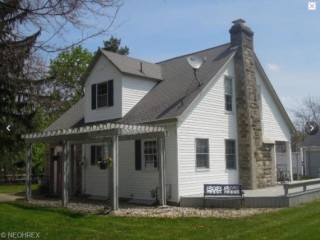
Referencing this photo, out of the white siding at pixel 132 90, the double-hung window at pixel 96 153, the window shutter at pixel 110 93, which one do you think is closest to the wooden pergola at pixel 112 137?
the white siding at pixel 132 90

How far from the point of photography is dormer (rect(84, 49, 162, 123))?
19.2m

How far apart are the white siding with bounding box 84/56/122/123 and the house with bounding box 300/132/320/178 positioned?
2343cm

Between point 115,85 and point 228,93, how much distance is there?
5.27 metres

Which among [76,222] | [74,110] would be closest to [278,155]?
[74,110]

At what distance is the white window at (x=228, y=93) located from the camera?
63.8ft

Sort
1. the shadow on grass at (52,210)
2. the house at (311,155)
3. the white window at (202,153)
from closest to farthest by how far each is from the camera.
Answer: the shadow on grass at (52,210) → the white window at (202,153) → the house at (311,155)

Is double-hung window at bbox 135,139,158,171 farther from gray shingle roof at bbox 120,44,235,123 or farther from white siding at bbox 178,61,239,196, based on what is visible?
white siding at bbox 178,61,239,196

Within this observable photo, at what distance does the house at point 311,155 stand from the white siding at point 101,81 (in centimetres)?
2343

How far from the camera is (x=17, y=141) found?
28.5 m

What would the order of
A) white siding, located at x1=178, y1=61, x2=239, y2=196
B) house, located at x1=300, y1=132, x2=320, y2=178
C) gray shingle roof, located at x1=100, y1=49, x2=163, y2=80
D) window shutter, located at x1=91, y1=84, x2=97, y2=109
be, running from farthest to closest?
1. house, located at x1=300, y1=132, x2=320, y2=178
2. window shutter, located at x1=91, y1=84, x2=97, y2=109
3. gray shingle roof, located at x1=100, y1=49, x2=163, y2=80
4. white siding, located at x1=178, y1=61, x2=239, y2=196

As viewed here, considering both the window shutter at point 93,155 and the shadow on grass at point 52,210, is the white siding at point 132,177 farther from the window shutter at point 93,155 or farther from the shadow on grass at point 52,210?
the shadow on grass at point 52,210

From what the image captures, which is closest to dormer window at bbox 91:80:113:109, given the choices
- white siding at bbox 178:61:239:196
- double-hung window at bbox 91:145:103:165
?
double-hung window at bbox 91:145:103:165

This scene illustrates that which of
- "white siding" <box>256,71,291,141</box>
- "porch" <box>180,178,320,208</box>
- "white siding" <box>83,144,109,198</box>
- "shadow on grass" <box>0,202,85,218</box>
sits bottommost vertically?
"shadow on grass" <box>0,202,85,218</box>

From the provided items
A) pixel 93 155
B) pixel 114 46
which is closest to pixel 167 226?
pixel 93 155
